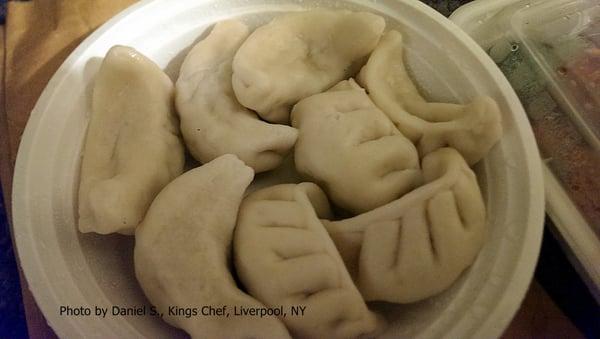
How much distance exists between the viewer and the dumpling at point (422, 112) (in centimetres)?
78

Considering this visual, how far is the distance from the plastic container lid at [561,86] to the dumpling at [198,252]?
0.45 metres

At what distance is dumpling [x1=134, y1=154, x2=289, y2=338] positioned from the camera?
664mm

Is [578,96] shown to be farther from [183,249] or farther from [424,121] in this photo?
[183,249]

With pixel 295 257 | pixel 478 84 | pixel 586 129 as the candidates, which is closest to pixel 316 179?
pixel 295 257

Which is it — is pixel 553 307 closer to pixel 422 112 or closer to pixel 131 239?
pixel 422 112

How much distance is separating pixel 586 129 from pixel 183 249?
63cm

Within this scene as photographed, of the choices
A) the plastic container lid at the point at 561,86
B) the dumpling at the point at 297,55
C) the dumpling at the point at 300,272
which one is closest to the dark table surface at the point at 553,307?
the plastic container lid at the point at 561,86

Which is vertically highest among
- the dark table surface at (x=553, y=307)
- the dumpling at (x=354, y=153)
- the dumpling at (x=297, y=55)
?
the dumpling at (x=297, y=55)

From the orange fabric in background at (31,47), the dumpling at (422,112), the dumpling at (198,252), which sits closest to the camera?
the dumpling at (198,252)

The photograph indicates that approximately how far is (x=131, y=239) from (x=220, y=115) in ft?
0.72

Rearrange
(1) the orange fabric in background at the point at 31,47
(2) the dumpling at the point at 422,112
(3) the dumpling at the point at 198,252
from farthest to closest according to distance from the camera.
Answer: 1. (1) the orange fabric in background at the point at 31,47
2. (2) the dumpling at the point at 422,112
3. (3) the dumpling at the point at 198,252

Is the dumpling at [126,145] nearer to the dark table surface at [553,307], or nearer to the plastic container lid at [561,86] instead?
the dark table surface at [553,307]

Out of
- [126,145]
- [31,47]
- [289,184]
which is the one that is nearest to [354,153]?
[289,184]

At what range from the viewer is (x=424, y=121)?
0.83 meters
